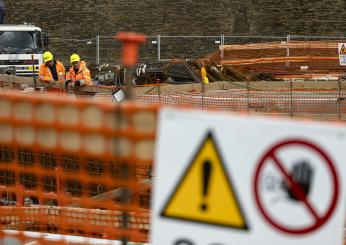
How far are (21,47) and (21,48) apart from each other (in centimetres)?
5

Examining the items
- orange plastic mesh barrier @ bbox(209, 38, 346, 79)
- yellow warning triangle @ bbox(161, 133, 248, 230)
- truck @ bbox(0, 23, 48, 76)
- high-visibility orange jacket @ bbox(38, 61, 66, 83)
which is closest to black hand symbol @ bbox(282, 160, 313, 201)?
yellow warning triangle @ bbox(161, 133, 248, 230)

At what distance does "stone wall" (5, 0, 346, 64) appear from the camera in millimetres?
34625

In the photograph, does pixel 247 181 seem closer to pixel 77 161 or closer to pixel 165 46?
pixel 77 161

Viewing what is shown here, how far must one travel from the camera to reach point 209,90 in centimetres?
1553

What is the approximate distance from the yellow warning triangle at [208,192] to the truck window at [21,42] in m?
19.0

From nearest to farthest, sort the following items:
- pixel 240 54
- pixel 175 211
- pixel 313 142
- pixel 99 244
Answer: pixel 313 142 → pixel 175 211 → pixel 99 244 → pixel 240 54

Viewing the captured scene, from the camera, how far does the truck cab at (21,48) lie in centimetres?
2111

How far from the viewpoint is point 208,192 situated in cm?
302

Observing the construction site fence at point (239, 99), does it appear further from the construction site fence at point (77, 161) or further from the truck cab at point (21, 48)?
the truck cab at point (21, 48)

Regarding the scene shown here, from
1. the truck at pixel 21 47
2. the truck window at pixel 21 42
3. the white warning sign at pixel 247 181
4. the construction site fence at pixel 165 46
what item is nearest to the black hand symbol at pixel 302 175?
the white warning sign at pixel 247 181

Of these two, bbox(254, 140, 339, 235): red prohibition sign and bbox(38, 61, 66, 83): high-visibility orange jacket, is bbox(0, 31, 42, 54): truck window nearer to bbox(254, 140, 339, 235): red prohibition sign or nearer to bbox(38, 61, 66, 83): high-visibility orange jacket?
bbox(38, 61, 66, 83): high-visibility orange jacket

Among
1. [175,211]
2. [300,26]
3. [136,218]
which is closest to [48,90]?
[136,218]

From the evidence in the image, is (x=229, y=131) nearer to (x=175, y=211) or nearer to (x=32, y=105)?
(x=175, y=211)

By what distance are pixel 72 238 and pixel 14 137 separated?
1.37 meters
